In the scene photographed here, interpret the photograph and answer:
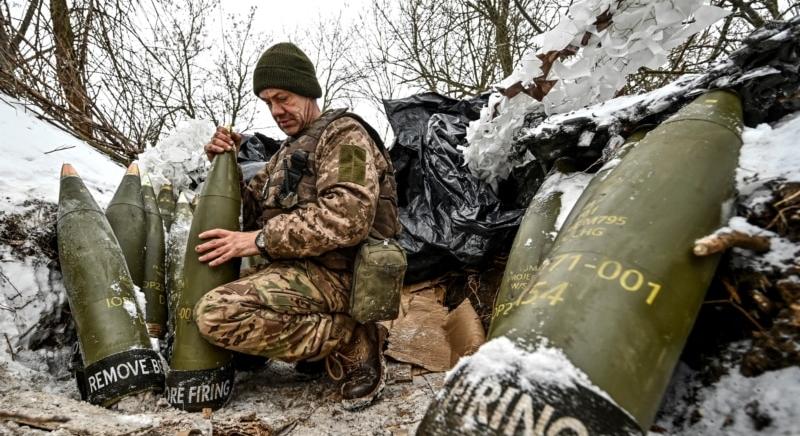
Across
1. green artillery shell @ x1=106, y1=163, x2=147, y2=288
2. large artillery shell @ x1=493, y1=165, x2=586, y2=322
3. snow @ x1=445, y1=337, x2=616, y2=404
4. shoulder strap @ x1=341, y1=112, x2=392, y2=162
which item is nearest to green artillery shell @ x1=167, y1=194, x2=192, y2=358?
green artillery shell @ x1=106, y1=163, x2=147, y2=288

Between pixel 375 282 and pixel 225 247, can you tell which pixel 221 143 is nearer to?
pixel 225 247

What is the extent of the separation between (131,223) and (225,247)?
86 centimetres

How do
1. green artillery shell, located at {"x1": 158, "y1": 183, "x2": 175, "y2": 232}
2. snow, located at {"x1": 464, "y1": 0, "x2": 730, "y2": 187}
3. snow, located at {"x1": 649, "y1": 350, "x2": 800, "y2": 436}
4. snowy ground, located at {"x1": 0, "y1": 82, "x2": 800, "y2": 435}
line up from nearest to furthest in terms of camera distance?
snow, located at {"x1": 649, "y1": 350, "x2": 800, "y2": 436}
snowy ground, located at {"x1": 0, "y1": 82, "x2": 800, "y2": 435}
snow, located at {"x1": 464, "y1": 0, "x2": 730, "y2": 187}
green artillery shell, located at {"x1": 158, "y1": 183, "x2": 175, "y2": 232}

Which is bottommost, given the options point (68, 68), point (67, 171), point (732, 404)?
point (732, 404)

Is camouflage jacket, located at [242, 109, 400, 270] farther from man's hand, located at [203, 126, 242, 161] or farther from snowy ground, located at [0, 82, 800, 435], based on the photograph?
snowy ground, located at [0, 82, 800, 435]

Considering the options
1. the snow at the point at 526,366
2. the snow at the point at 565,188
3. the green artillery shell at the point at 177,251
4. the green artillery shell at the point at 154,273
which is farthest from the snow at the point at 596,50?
the green artillery shell at the point at 154,273

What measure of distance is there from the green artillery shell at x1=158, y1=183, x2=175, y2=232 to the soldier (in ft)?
2.71

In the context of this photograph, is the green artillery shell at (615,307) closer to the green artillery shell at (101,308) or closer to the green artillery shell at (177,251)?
the green artillery shell at (101,308)

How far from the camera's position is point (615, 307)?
3.21 feet

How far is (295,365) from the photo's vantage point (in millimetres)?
2436

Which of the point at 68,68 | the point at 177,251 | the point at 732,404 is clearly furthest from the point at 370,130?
the point at 68,68

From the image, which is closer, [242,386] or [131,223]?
[242,386]

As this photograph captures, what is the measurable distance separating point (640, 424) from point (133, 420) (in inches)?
56.4

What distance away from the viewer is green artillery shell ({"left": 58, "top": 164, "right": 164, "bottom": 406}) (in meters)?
1.76
